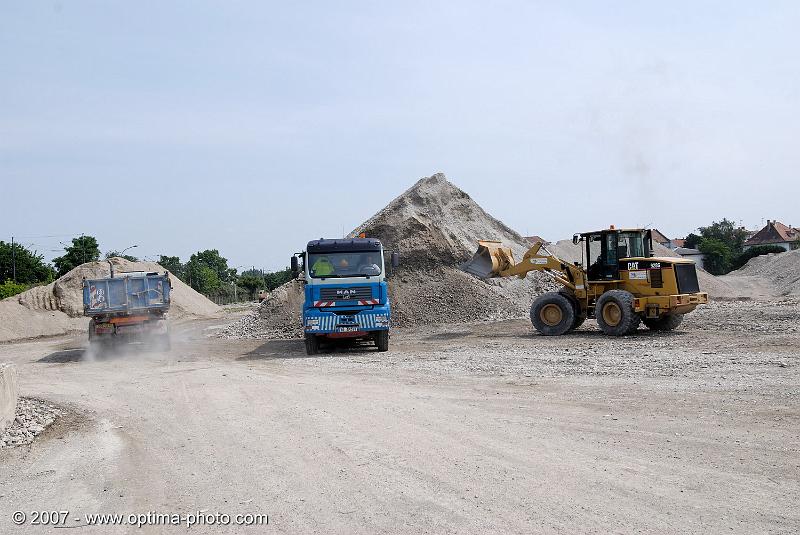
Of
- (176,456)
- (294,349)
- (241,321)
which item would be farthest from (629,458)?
(241,321)

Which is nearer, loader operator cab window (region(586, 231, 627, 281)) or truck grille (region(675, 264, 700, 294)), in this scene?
truck grille (region(675, 264, 700, 294))

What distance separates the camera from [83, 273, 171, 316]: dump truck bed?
71.6ft

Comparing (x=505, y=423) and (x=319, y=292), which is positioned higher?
(x=319, y=292)

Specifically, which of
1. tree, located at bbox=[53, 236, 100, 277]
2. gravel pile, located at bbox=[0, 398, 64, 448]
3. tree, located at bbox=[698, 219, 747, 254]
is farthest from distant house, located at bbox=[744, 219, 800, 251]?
gravel pile, located at bbox=[0, 398, 64, 448]

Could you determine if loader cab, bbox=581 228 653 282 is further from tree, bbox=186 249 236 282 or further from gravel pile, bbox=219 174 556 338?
tree, bbox=186 249 236 282

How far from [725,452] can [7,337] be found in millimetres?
37480

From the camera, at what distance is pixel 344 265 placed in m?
19.2

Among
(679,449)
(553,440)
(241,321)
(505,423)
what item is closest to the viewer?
(679,449)

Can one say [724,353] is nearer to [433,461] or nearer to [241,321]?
[433,461]

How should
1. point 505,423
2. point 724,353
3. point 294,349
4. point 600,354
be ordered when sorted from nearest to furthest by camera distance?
point 505,423 < point 724,353 < point 600,354 < point 294,349

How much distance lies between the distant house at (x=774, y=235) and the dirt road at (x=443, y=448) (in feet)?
254

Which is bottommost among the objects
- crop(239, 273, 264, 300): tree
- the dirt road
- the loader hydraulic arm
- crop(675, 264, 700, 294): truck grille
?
the dirt road

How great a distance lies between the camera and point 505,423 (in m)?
9.04

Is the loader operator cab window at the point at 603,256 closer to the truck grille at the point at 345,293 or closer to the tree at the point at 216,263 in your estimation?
the truck grille at the point at 345,293
